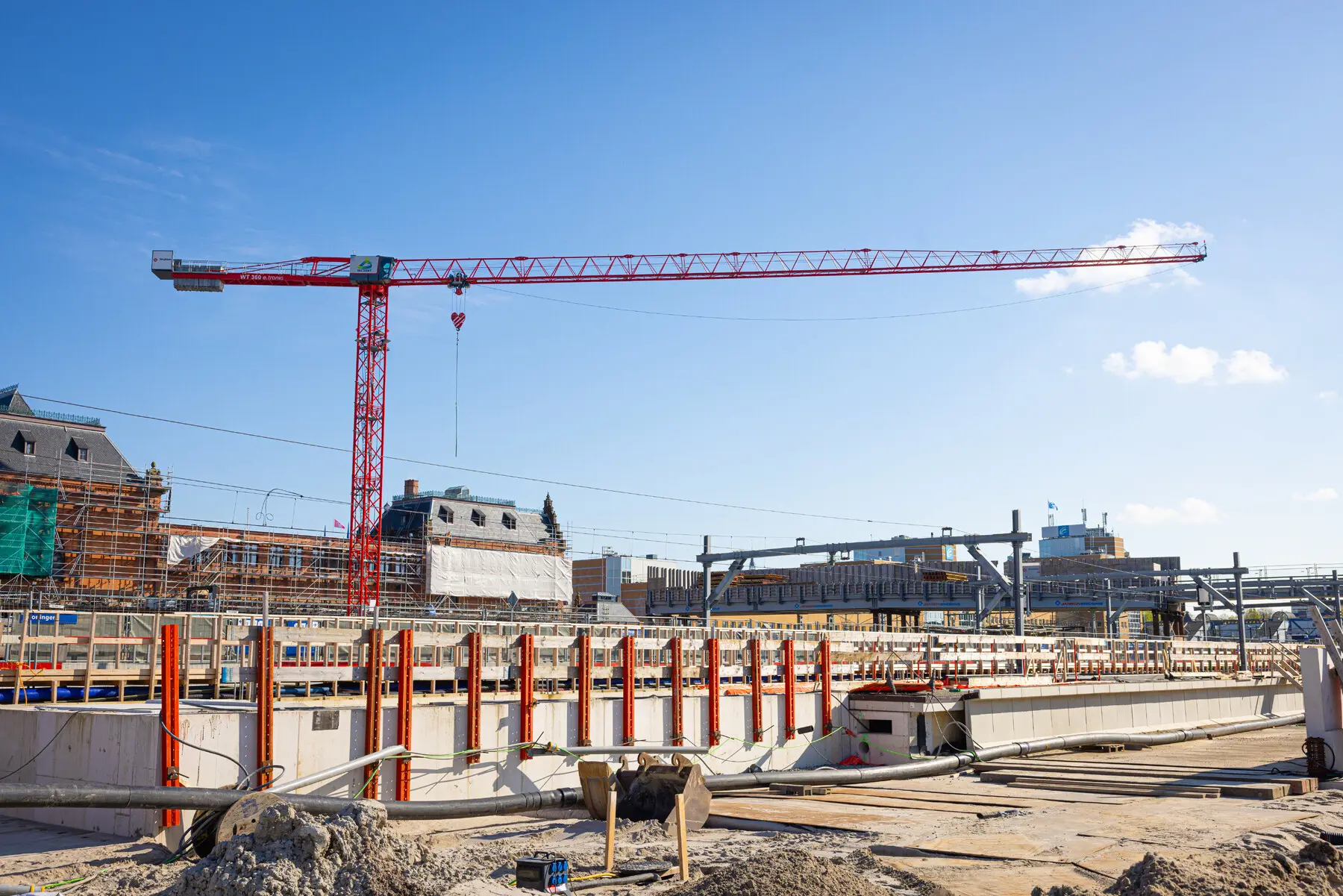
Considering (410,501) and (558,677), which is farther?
(410,501)

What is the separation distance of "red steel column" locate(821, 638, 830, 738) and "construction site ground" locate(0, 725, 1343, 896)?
5.05m

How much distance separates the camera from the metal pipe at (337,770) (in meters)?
13.9

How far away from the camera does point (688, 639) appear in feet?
73.9

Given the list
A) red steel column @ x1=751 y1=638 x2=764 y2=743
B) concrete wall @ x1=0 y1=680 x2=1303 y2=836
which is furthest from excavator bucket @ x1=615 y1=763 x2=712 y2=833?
red steel column @ x1=751 y1=638 x2=764 y2=743

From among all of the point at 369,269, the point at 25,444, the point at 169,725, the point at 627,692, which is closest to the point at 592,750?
the point at 627,692

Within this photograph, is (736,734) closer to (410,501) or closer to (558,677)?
(558,677)

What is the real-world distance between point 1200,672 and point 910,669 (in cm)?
1987

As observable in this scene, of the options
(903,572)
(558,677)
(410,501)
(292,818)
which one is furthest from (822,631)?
(903,572)

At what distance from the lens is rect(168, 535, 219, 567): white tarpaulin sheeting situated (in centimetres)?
5969

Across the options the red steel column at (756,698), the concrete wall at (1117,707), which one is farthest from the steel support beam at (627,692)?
the concrete wall at (1117,707)

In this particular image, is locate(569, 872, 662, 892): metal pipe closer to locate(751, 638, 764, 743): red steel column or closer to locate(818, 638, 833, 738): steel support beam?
locate(751, 638, 764, 743): red steel column

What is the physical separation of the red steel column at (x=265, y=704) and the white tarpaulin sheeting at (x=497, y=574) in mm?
62423

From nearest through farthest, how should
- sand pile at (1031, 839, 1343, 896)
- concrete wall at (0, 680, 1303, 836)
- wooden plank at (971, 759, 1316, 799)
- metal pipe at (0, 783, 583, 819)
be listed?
1. sand pile at (1031, 839, 1343, 896)
2. metal pipe at (0, 783, 583, 819)
3. concrete wall at (0, 680, 1303, 836)
4. wooden plank at (971, 759, 1316, 799)


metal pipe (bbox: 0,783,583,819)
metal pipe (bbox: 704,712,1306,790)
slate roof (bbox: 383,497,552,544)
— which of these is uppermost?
slate roof (bbox: 383,497,552,544)
